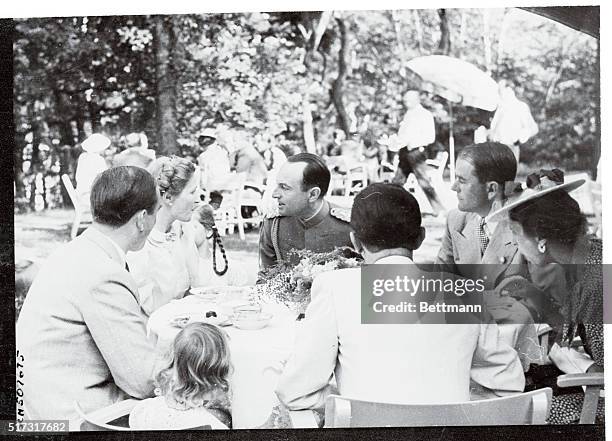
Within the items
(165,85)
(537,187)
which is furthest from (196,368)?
(537,187)

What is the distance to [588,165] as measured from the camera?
3822 mm

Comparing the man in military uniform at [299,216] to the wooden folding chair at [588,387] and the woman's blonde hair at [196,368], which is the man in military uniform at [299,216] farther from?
the wooden folding chair at [588,387]

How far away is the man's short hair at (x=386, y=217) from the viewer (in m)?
3.64

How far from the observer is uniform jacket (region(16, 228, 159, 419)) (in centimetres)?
363

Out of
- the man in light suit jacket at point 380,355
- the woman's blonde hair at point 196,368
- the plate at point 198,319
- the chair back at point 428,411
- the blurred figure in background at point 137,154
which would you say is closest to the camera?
the chair back at point 428,411

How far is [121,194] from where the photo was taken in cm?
385

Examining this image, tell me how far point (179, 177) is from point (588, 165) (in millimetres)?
2142

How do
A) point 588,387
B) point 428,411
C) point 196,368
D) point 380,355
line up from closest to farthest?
point 428,411
point 380,355
point 196,368
point 588,387

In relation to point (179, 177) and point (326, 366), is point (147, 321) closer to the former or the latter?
point (179, 177)

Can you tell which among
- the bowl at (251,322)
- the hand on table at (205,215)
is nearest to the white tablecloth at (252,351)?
the bowl at (251,322)

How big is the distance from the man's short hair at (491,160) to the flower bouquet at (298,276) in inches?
30.7

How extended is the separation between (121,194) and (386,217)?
4.54 feet

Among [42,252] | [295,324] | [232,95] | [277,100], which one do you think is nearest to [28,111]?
[42,252]

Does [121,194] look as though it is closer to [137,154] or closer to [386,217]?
[137,154]
